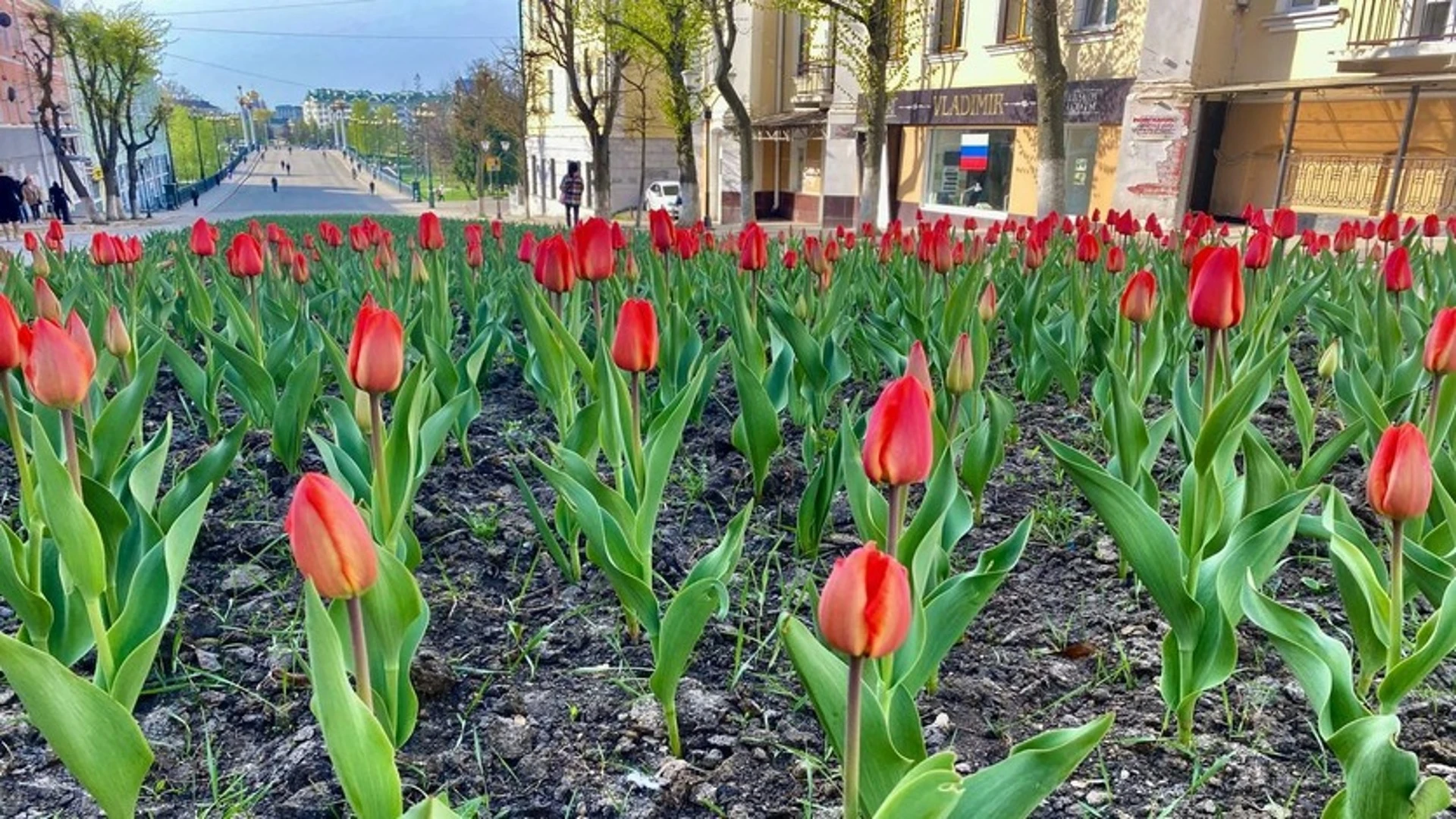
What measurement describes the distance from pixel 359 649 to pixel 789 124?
28.1 meters

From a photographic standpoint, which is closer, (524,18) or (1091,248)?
(1091,248)

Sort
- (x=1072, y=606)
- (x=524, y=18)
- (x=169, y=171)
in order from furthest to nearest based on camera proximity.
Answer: (x=169, y=171), (x=524, y=18), (x=1072, y=606)

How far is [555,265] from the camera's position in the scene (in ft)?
8.43

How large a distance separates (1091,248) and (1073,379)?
877 millimetres

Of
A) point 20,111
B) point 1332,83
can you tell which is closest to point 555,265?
point 1332,83

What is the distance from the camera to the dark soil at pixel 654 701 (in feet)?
4.83

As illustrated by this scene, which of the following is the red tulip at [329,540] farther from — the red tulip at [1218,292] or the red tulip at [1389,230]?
the red tulip at [1389,230]

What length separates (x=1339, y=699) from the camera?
1.29 m

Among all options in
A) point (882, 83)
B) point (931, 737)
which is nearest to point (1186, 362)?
point (931, 737)

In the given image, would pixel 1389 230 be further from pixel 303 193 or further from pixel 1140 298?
pixel 303 193

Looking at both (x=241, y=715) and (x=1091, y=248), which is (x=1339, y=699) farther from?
(x=1091, y=248)

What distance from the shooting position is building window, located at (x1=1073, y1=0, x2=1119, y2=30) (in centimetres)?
1812

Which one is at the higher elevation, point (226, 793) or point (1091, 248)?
point (1091, 248)

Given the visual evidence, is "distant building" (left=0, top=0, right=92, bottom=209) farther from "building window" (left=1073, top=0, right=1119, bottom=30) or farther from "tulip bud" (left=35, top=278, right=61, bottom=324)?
"tulip bud" (left=35, top=278, right=61, bottom=324)
